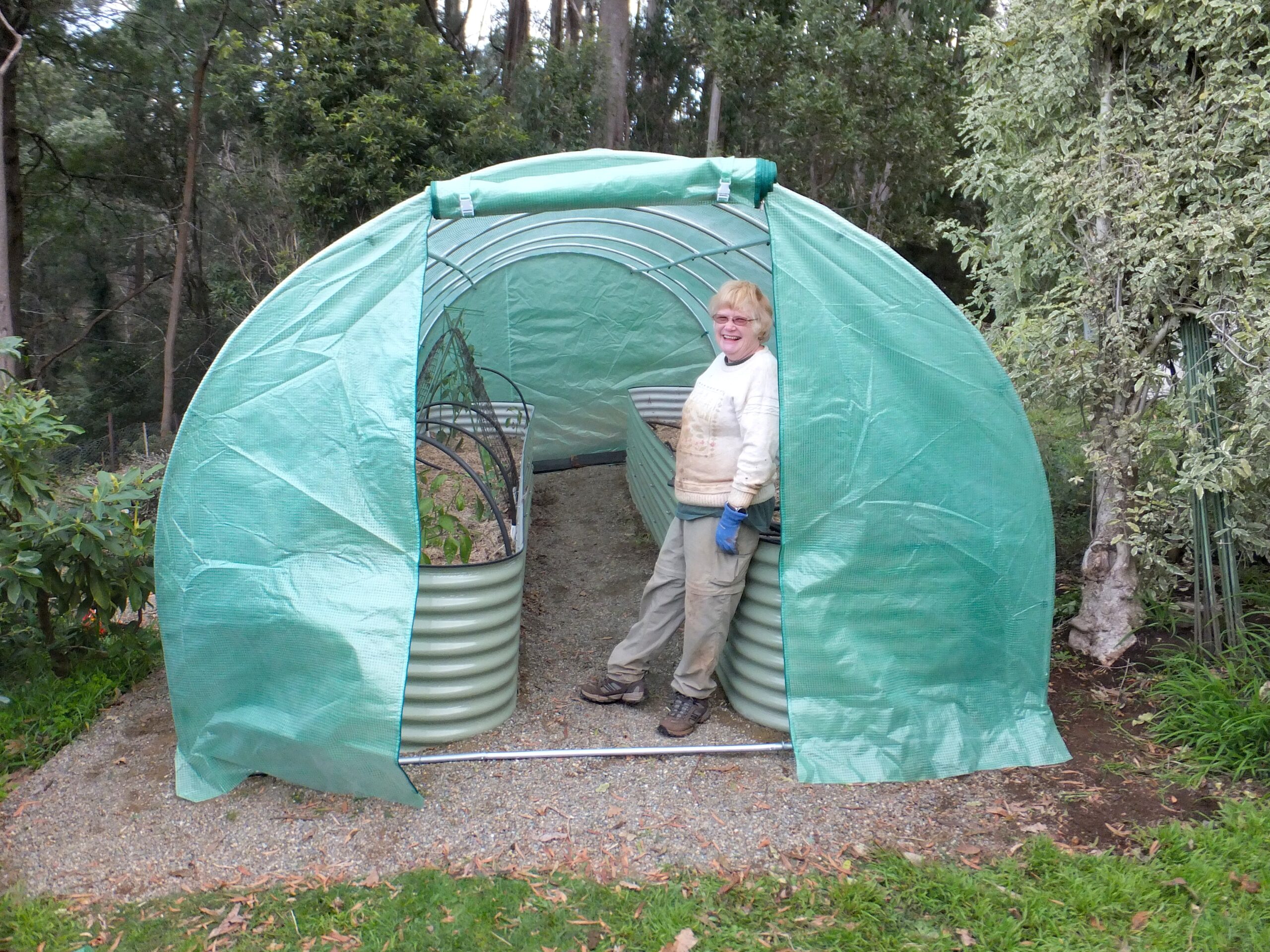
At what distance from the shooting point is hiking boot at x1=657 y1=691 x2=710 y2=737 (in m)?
4.37

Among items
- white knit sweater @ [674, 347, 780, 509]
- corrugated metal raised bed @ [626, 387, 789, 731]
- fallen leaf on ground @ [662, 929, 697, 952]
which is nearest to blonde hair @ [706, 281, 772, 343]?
white knit sweater @ [674, 347, 780, 509]

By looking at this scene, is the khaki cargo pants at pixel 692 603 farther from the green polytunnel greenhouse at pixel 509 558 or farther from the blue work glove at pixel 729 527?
the green polytunnel greenhouse at pixel 509 558

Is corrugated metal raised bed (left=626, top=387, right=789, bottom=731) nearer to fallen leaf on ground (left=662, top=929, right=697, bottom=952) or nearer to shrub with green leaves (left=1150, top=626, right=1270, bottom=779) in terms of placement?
fallen leaf on ground (left=662, top=929, right=697, bottom=952)

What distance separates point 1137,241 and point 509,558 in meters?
3.23

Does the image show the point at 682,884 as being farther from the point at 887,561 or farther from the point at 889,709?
the point at 887,561

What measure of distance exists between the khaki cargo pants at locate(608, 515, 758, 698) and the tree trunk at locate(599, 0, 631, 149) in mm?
9788

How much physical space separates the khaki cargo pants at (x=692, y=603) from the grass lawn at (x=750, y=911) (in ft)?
3.84

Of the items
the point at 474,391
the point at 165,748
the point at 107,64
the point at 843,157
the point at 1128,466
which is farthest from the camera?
the point at 107,64

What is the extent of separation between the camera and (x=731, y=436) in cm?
419

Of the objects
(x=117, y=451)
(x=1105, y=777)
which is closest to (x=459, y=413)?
(x=1105, y=777)

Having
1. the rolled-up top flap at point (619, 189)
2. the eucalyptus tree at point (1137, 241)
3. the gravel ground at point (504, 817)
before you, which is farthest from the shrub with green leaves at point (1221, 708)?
the rolled-up top flap at point (619, 189)

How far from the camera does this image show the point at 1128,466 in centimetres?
464

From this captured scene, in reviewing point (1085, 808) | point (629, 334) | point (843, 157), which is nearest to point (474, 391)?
point (629, 334)

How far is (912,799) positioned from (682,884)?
1.10 meters
